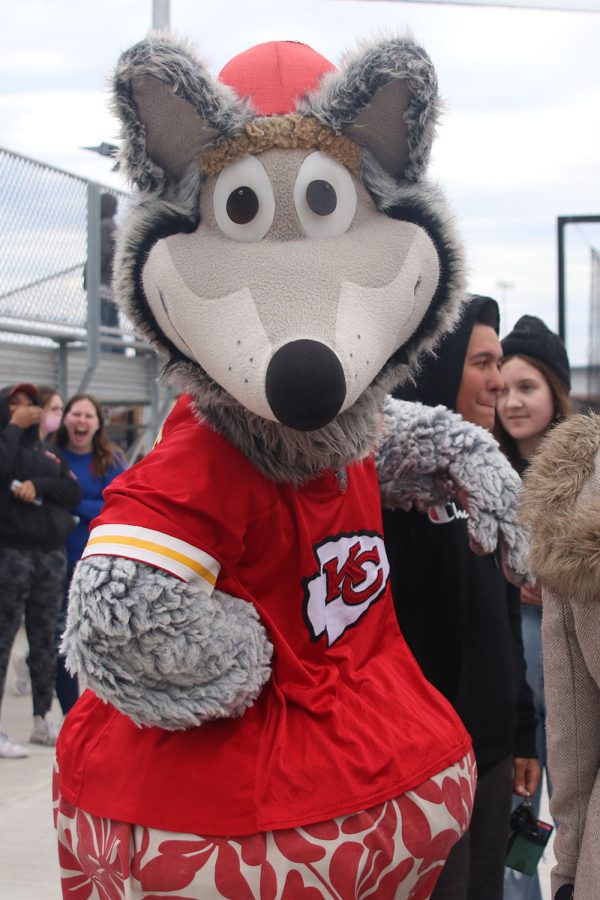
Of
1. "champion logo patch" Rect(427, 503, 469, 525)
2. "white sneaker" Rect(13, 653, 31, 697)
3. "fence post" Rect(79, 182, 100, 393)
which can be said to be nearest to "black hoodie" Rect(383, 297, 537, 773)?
"champion logo patch" Rect(427, 503, 469, 525)

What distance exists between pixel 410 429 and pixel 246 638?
0.70 meters

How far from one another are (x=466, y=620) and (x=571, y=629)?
71 centimetres

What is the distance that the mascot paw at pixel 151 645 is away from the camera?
161cm

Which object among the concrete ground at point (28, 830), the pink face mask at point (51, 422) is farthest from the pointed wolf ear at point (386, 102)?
the pink face mask at point (51, 422)

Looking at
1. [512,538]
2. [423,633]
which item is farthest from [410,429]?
[423,633]

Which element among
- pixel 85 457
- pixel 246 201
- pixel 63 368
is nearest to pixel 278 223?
pixel 246 201

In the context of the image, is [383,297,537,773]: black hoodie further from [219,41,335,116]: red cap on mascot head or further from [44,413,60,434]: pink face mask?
[44,413,60,434]: pink face mask

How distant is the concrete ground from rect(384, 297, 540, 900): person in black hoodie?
111 centimetres

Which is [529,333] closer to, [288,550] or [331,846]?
[288,550]

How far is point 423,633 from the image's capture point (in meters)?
2.39

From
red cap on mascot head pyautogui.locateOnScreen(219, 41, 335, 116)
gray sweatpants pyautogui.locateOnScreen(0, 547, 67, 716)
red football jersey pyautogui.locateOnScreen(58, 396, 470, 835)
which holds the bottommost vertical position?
gray sweatpants pyautogui.locateOnScreen(0, 547, 67, 716)

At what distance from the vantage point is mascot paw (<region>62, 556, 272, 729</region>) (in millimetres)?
1609

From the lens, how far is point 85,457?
591 centimetres

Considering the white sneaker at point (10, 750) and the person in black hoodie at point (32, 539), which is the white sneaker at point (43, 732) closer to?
the person in black hoodie at point (32, 539)
